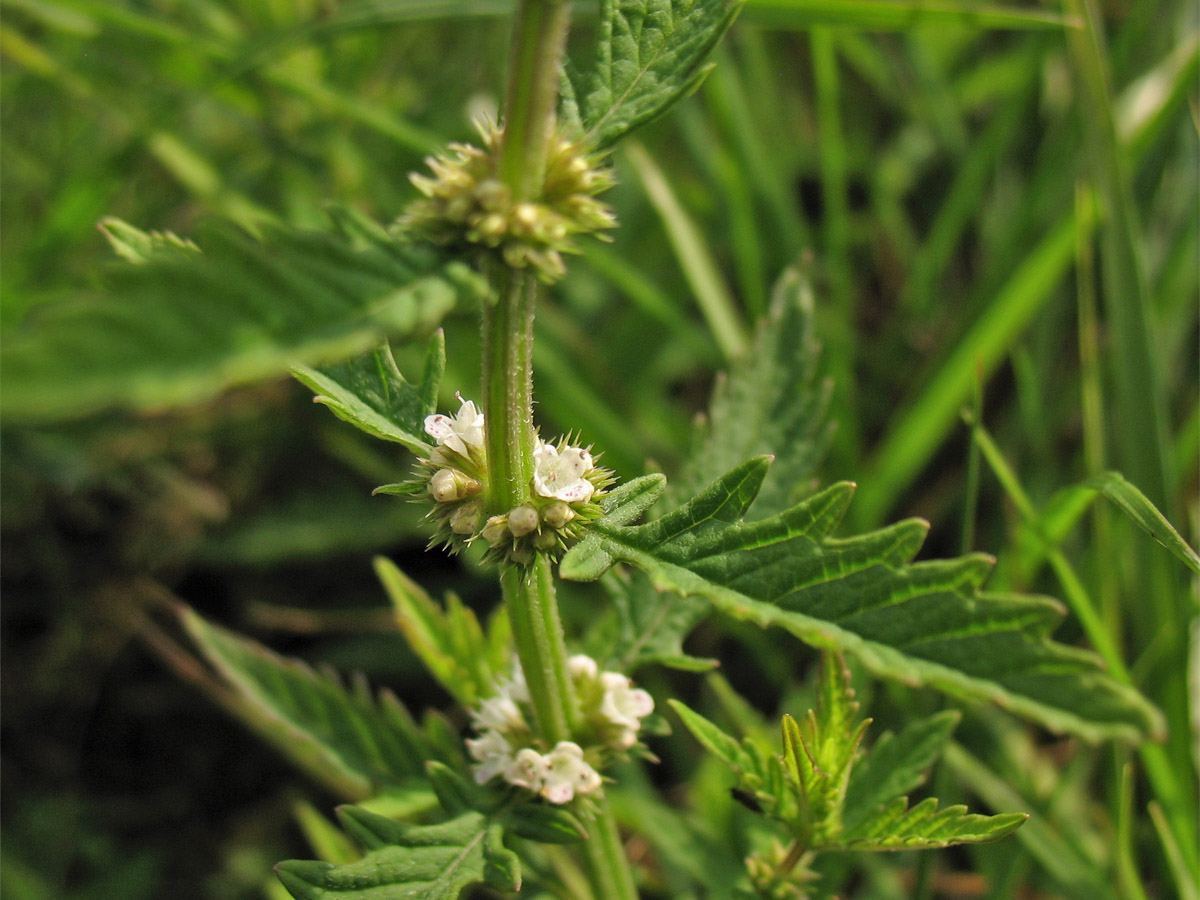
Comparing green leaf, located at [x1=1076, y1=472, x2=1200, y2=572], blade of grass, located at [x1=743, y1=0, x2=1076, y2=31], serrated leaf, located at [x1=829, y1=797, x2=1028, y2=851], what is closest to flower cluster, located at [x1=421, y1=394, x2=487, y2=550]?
serrated leaf, located at [x1=829, y1=797, x2=1028, y2=851]

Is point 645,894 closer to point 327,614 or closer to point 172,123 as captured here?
point 327,614

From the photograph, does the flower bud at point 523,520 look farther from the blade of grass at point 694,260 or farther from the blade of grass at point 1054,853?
the blade of grass at point 694,260

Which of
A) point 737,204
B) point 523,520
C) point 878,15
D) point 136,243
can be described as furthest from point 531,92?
point 737,204

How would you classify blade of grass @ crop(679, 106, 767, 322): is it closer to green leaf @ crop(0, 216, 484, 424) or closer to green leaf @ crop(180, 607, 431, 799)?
green leaf @ crop(180, 607, 431, 799)

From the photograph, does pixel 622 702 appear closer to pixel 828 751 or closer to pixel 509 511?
pixel 828 751

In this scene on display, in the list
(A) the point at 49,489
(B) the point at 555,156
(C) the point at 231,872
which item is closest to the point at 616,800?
(C) the point at 231,872

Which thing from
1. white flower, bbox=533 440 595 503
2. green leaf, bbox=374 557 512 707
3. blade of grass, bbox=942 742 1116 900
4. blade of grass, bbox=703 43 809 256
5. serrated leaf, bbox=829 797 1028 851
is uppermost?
blade of grass, bbox=703 43 809 256

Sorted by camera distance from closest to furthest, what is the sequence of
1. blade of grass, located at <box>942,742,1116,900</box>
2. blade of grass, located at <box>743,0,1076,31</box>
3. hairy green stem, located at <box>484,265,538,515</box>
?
1. hairy green stem, located at <box>484,265,538,515</box>
2. blade of grass, located at <box>942,742,1116,900</box>
3. blade of grass, located at <box>743,0,1076,31</box>

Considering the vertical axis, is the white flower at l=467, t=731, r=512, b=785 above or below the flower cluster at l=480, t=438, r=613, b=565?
below
